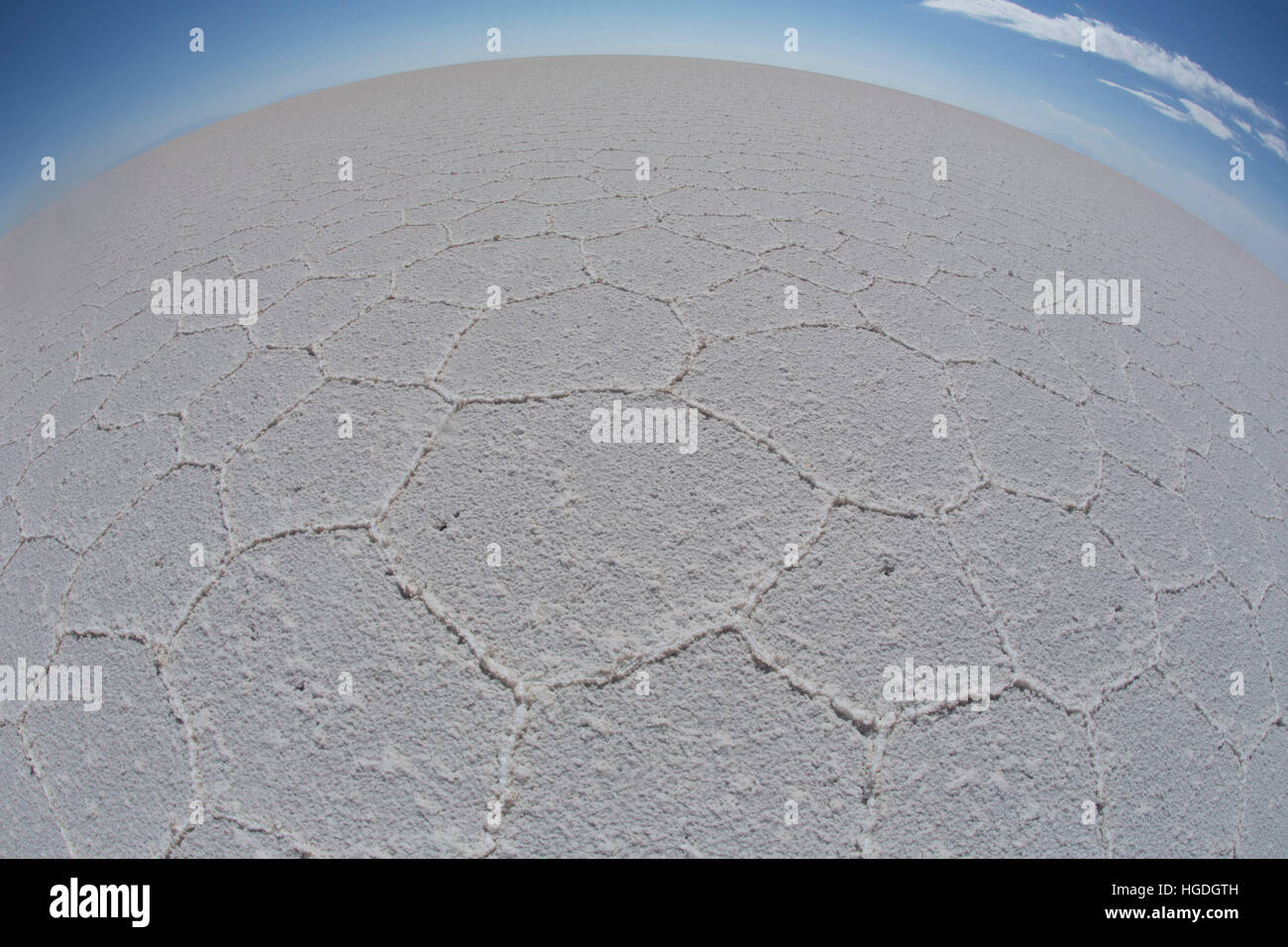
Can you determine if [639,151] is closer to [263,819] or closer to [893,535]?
[893,535]

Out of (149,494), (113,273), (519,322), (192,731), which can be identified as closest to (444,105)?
(113,273)

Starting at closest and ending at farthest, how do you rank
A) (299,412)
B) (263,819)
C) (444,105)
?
1. (263,819)
2. (299,412)
3. (444,105)

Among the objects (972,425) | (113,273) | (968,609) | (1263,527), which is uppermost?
(113,273)

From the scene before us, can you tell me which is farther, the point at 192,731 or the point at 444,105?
the point at 444,105

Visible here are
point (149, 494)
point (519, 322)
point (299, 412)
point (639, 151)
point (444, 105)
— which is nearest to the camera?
point (149, 494)

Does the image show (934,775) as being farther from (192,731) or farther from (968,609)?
(192,731)

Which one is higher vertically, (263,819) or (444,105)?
(444,105)
